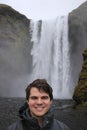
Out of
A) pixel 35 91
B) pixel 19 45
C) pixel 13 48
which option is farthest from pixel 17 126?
pixel 19 45

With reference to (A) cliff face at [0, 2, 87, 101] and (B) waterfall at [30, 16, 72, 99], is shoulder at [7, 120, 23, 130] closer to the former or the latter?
(B) waterfall at [30, 16, 72, 99]

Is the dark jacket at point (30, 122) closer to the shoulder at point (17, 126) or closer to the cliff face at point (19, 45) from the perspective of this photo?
the shoulder at point (17, 126)

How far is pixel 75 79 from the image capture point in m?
64.8

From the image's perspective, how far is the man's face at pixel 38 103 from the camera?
182 inches

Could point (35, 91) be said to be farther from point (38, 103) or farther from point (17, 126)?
point (17, 126)

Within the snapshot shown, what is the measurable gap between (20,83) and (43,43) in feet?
32.8

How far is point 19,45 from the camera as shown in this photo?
231 ft

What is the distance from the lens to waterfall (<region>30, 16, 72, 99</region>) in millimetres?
64188

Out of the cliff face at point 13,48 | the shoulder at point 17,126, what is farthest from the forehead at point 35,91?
the cliff face at point 13,48

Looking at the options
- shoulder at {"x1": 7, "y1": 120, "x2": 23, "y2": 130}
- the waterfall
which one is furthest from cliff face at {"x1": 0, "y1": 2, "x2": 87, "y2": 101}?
shoulder at {"x1": 7, "y1": 120, "x2": 23, "y2": 130}

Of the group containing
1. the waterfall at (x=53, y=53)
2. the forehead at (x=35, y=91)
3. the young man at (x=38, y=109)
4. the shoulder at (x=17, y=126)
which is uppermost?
the waterfall at (x=53, y=53)

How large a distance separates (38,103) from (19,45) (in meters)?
66.2

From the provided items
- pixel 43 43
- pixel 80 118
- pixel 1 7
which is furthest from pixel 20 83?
pixel 80 118

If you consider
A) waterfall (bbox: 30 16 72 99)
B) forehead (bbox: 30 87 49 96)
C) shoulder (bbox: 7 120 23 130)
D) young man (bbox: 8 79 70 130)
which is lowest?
shoulder (bbox: 7 120 23 130)
